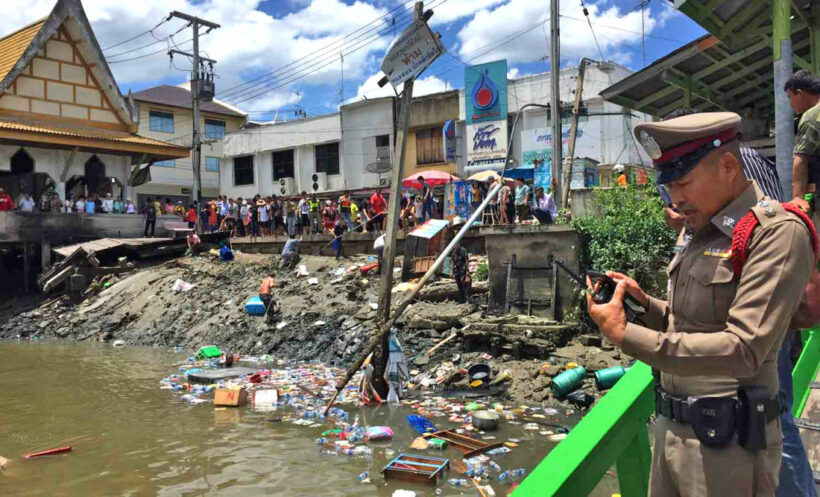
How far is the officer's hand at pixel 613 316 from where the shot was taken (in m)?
1.64

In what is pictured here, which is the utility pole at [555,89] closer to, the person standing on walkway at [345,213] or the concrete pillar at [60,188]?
the person standing on walkway at [345,213]

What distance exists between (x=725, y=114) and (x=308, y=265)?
51.0 feet

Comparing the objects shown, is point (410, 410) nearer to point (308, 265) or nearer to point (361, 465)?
point (361, 465)

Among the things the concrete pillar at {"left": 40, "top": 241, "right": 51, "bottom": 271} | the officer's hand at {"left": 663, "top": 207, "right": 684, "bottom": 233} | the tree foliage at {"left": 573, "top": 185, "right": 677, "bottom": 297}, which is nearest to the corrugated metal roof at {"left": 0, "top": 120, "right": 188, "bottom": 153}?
the concrete pillar at {"left": 40, "top": 241, "right": 51, "bottom": 271}

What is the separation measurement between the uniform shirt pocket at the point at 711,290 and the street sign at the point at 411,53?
6.14m

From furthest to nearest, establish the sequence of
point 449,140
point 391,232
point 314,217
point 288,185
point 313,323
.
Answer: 1. point 288,185
2. point 449,140
3. point 314,217
4. point 313,323
5. point 391,232

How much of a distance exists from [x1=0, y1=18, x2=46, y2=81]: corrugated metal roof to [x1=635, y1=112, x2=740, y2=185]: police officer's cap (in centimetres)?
2289

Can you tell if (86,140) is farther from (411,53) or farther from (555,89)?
(411,53)

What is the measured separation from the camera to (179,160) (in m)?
37.8

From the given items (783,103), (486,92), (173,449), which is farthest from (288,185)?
(783,103)

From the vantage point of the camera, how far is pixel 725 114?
67.3 inches

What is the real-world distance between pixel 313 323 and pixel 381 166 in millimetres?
14935

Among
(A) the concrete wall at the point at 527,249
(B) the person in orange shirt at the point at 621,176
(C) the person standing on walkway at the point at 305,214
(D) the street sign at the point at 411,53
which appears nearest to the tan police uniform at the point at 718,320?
(D) the street sign at the point at 411,53

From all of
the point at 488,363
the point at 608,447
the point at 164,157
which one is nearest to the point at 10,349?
the point at 164,157
